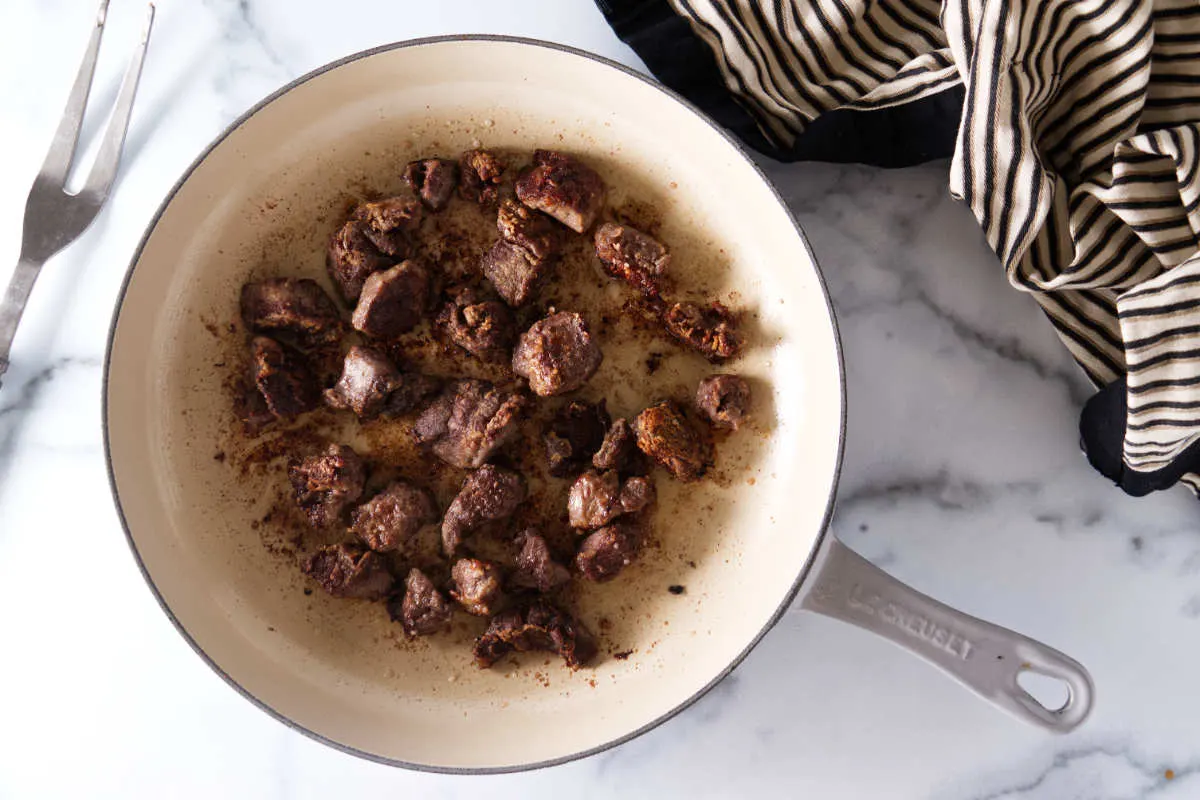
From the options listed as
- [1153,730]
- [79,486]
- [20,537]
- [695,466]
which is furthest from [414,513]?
[1153,730]

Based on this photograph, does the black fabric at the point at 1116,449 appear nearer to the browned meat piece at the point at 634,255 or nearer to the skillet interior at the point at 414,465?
the skillet interior at the point at 414,465

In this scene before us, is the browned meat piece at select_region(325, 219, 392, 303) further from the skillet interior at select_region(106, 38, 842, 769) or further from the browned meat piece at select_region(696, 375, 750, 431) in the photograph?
the browned meat piece at select_region(696, 375, 750, 431)

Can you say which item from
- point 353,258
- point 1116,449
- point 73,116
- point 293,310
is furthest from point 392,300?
point 1116,449

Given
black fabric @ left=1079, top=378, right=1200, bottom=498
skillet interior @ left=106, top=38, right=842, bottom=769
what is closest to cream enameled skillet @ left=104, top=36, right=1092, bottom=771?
skillet interior @ left=106, top=38, right=842, bottom=769

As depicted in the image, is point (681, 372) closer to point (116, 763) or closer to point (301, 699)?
point (301, 699)

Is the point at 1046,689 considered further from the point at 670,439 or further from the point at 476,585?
the point at 476,585

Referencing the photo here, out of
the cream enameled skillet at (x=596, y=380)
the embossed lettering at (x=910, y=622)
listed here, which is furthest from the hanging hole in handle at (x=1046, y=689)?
the embossed lettering at (x=910, y=622)
